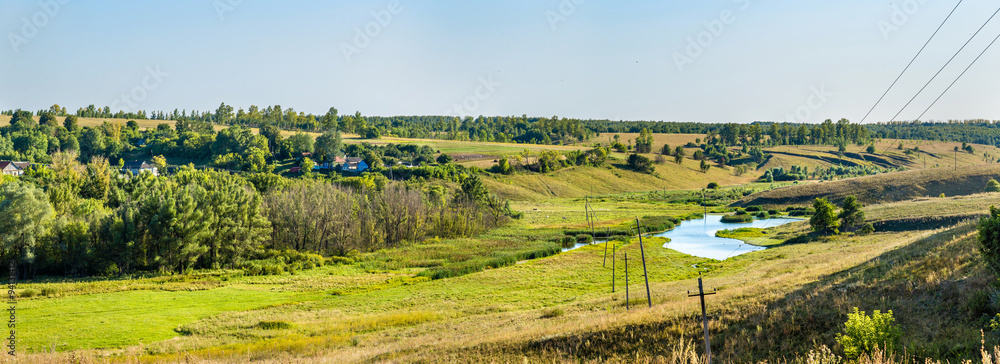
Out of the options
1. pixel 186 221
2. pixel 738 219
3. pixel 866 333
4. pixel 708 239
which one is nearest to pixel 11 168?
pixel 186 221

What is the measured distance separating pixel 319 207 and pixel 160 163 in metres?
85.9

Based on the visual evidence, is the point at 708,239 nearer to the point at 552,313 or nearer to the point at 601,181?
the point at 552,313

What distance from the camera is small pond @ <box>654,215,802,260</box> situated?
64.6m

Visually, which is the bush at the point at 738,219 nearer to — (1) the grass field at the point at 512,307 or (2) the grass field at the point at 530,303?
(2) the grass field at the point at 530,303

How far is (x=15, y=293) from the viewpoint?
3912 cm

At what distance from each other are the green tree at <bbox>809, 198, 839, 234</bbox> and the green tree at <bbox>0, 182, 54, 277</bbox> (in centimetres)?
7746

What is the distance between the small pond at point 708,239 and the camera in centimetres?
6456

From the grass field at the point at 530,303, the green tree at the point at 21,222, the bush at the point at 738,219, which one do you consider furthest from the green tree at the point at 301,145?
the bush at the point at 738,219

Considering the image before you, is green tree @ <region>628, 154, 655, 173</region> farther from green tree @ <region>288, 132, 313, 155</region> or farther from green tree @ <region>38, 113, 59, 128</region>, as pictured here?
green tree @ <region>38, 113, 59, 128</region>

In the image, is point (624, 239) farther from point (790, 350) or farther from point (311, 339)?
point (790, 350)

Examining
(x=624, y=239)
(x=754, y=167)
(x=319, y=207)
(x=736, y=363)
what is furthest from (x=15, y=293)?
(x=754, y=167)

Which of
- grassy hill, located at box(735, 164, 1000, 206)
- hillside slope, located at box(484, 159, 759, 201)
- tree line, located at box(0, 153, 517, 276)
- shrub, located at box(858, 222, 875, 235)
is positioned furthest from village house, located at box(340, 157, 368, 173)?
shrub, located at box(858, 222, 875, 235)

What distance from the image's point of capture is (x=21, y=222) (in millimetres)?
48250

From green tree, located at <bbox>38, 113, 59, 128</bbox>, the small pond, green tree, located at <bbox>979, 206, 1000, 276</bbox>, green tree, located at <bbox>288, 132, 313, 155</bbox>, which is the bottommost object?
the small pond
